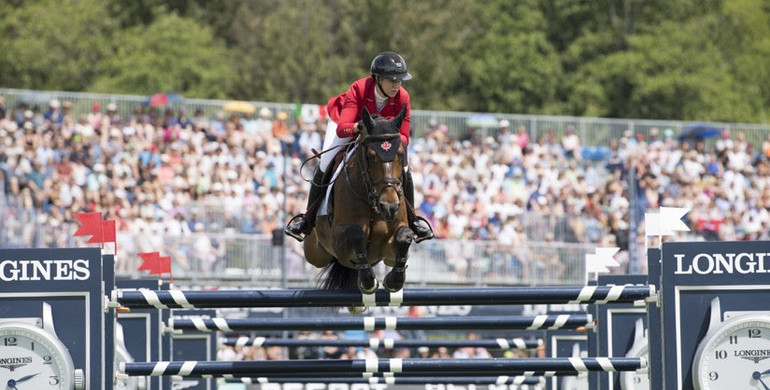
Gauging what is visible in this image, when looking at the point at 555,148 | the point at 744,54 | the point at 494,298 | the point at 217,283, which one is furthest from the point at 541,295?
the point at 744,54

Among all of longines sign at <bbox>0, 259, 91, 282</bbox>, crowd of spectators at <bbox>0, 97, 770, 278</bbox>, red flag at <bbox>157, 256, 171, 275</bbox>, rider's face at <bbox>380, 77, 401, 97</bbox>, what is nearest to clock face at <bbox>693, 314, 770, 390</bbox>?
rider's face at <bbox>380, 77, 401, 97</bbox>

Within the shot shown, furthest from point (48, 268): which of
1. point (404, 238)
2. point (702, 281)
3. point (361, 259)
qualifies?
point (702, 281)

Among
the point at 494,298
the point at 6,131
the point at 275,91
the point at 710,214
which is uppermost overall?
the point at 275,91

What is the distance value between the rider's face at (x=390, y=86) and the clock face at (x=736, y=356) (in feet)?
8.45

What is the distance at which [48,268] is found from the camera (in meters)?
6.64

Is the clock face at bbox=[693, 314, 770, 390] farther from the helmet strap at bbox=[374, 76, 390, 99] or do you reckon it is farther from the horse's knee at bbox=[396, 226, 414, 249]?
the helmet strap at bbox=[374, 76, 390, 99]

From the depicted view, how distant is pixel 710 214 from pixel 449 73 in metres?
20.4

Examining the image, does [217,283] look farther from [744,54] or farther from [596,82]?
[744,54]

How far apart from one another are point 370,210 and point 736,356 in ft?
7.75

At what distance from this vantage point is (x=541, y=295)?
673cm

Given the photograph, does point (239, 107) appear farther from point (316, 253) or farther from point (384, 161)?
point (384, 161)

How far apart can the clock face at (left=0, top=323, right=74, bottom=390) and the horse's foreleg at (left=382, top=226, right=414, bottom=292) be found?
5.97 feet

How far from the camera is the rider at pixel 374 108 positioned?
805 cm

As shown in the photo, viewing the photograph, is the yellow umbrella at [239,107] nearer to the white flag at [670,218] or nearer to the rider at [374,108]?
the rider at [374,108]
